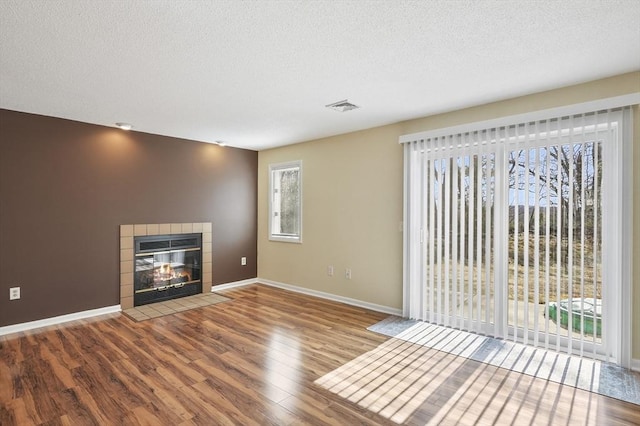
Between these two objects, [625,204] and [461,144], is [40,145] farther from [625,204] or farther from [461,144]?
[625,204]

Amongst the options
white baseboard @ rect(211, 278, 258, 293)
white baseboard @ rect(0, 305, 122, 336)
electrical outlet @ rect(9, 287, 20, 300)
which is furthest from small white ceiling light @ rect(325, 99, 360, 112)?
electrical outlet @ rect(9, 287, 20, 300)

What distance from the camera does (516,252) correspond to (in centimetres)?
326

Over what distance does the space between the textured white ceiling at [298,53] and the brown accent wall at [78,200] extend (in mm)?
471

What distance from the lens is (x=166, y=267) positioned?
Answer: 16.3 ft

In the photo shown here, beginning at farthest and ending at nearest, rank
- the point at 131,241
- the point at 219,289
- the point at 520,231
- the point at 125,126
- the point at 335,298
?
1. the point at 219,289
2. the point at 335,298
3. the point at 131,241
4. the point at 125,126
5. the point at 520,231

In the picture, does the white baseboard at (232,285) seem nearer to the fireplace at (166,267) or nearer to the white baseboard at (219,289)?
Answer: the white baseboard at (219,289)

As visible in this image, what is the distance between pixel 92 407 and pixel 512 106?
166 inches

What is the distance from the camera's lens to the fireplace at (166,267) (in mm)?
4676

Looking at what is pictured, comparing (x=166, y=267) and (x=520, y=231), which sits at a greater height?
(x=520, y=231)

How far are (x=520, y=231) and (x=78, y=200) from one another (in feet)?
16.1

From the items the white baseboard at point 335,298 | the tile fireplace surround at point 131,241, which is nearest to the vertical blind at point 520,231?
the white baseboard at point 335,298

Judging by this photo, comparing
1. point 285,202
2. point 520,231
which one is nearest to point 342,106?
point 520,231

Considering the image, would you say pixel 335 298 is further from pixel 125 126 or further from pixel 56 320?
pixel 125 126

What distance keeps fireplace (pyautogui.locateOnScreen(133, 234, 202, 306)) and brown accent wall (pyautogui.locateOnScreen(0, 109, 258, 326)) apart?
0.26 metres
